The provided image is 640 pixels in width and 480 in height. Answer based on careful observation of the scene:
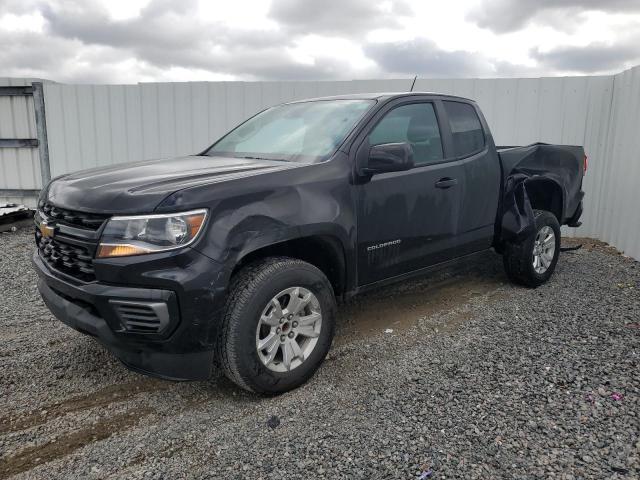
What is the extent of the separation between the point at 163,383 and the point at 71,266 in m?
0.94

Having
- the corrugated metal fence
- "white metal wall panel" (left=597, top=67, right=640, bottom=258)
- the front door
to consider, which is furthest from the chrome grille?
"white metal wall panel" (left=597, top=67, right=640, bottom=258)

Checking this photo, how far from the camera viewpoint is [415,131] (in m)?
3.96

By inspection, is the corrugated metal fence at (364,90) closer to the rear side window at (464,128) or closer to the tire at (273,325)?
the rear side window at (464,128)

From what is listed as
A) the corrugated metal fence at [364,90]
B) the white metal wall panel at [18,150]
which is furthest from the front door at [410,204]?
the white metal wall panel at [18,150]

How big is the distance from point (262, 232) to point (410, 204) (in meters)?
1.31

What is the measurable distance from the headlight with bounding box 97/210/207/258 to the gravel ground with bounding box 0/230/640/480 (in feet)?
3.21

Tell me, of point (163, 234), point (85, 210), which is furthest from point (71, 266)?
point (163, 234)

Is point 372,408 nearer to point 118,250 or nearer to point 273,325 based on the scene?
point 273,325

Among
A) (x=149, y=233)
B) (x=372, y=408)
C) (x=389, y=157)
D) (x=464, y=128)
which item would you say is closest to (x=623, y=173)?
(x=464, y=128)

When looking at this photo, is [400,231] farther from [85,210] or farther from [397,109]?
[85,210]

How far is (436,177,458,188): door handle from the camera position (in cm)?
389

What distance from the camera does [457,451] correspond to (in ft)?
8.11

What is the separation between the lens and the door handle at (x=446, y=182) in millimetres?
3888

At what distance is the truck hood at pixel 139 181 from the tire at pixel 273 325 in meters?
0.57
